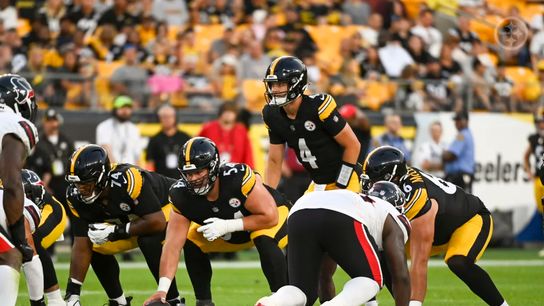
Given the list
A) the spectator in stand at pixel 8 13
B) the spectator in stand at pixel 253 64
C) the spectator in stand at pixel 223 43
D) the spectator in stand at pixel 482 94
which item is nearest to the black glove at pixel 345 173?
the spectator in stand at pixel 253 64

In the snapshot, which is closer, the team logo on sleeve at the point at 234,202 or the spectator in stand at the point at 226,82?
the team logo on sleeve at the point at 234,202

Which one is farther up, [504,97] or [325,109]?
[325,109]

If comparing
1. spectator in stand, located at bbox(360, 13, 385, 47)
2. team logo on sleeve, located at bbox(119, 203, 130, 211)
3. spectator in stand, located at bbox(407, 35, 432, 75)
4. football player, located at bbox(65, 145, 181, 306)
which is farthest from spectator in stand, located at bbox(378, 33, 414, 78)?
team logo on sleeve, located at bbox(119, 203, 130, 211)

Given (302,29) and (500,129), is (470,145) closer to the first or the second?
(500,129)

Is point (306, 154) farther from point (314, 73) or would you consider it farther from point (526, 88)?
point (526, 88)

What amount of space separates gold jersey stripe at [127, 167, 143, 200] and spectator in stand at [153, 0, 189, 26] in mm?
10161

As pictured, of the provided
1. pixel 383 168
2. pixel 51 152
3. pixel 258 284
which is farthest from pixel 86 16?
pixel 383 168

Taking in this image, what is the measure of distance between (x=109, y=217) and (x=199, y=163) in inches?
47.5

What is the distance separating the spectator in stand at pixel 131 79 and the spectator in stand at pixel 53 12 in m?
1.59

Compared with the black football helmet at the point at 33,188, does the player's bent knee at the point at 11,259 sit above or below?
above

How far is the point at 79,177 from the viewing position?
8.22m

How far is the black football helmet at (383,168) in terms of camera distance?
318 inches

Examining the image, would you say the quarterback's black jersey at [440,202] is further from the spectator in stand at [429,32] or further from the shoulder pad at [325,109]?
the spectator in stand at [429,32]

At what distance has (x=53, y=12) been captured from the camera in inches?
693
